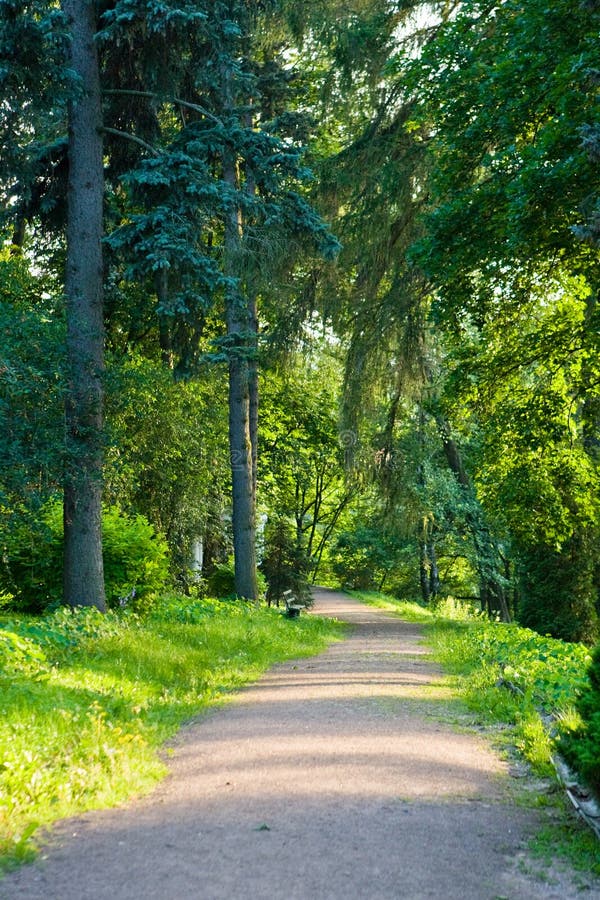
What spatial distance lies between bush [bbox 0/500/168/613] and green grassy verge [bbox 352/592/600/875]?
4.96m

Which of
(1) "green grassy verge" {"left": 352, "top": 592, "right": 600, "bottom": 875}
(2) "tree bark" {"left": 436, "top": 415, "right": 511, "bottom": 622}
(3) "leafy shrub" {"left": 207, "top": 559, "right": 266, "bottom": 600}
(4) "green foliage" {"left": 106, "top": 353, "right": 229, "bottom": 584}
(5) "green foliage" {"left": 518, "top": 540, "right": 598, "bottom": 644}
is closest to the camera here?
(1) "green grassy verge" {"left": 352, "top": 592, "right": 600, "bottom": 875}

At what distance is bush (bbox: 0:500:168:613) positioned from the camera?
541 inches

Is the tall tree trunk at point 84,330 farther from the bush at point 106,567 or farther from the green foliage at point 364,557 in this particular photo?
the green foliage at point 364,557

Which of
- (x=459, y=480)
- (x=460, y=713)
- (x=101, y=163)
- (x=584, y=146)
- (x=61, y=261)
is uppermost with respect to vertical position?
(x=61, y=261)

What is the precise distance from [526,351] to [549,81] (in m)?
4.85

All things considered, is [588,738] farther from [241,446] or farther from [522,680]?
[241,446]

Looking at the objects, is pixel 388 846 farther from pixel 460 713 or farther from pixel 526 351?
pixel 526 351

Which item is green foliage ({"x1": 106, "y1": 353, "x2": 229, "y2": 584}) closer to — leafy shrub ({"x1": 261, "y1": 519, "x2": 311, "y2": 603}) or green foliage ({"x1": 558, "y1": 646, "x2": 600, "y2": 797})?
leafy shrub ({"x1": 261, "y1": 519, "x2": 311, "y2": 603})

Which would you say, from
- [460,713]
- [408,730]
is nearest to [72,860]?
[408,730]

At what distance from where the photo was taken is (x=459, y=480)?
82.8 feet

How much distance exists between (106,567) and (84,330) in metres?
4.32

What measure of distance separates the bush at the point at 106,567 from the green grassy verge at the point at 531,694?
496 cm

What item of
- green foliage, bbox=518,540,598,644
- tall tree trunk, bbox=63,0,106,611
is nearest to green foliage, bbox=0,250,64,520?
tall tree trunk, bbox=63,0,106,611

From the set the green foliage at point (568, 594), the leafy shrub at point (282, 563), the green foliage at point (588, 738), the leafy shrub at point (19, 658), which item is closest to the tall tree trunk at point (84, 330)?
the leafy shrub at point (19, 658)
